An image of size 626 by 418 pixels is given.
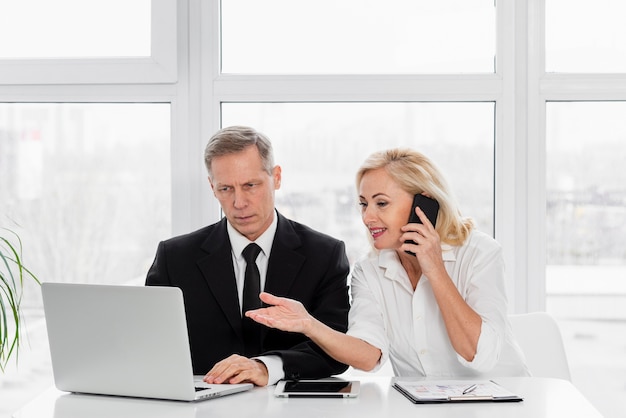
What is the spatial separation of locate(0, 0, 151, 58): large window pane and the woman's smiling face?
1.22m

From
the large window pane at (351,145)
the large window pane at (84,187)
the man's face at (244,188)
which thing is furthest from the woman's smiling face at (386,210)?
the large window pane at (84,187)

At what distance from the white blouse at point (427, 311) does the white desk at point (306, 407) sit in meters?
0.34

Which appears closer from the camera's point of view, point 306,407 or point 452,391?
point 306,407

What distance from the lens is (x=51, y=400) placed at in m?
1.94

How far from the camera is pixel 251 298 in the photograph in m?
2.48

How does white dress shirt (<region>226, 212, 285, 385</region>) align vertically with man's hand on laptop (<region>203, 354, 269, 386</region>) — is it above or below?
above

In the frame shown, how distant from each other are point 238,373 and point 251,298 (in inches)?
18.2

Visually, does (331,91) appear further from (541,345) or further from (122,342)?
(122,342)

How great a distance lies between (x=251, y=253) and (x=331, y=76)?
0.90 metres

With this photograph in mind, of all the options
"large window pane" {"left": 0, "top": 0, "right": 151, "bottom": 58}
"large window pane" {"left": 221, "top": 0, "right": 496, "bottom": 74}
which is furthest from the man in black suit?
"large window pane" {"left": 0, "top": 0, "right": 151, "bottom": 58}

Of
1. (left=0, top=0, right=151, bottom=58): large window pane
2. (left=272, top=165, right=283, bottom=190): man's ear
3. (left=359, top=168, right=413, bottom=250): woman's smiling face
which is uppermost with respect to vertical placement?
(left=0, top=0, right=151, bottom=58): large window pane

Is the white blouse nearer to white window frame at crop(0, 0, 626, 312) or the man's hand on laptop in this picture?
the man's hand on laptop

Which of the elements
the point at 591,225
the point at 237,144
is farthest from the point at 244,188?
the point at 591,225

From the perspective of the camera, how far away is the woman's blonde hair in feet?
7.93
